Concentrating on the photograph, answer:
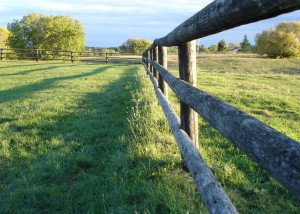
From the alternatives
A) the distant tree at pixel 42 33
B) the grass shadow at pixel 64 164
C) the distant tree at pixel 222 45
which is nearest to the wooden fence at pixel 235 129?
the grass shadow at pixel 64 164

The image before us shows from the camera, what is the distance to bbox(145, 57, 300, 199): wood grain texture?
1.20 m

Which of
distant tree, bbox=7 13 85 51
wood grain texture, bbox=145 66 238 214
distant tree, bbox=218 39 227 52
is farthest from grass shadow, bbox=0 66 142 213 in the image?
distant tree, bbox=218 39 227 52

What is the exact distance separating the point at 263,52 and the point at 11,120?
62.3 m

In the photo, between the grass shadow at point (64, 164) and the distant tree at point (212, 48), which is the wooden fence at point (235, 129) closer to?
the grass shadow at point (64, 164)

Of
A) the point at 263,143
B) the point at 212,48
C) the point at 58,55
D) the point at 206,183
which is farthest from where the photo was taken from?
the point at 212,48

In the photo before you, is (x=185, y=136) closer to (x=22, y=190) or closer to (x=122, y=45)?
(x=22, y=190)

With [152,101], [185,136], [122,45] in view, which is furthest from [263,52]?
[185,136]

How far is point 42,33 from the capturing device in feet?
181

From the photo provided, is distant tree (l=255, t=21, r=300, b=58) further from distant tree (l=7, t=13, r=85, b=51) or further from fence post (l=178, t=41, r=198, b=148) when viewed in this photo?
fence post (l=178, t=41, r=198, b=148)

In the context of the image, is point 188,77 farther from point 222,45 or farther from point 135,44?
point 222,45

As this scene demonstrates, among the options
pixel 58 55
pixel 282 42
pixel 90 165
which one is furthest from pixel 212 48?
pixel 90 165

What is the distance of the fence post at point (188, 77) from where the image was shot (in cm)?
361

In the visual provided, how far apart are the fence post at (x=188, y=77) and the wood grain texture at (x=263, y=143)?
1443mm

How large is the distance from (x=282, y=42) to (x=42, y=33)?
42606 mm
